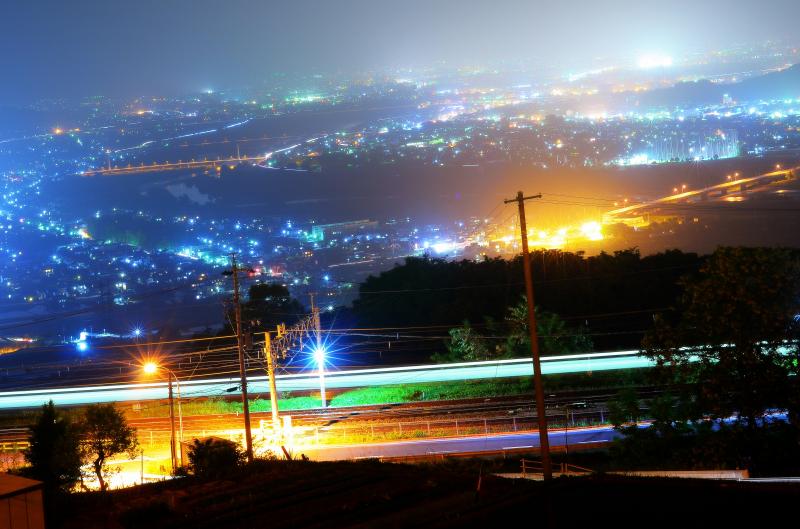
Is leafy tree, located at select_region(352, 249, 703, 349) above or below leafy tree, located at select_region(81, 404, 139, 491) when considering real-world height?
above

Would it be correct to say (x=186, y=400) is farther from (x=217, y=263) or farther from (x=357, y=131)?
(x=357, y=131)

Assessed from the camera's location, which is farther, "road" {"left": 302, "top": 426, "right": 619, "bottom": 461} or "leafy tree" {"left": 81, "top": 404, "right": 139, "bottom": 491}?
"road" {"left": 302, "top": 426, "right": 619, "bottom": 461}

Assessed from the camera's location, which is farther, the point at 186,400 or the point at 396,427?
the point at 186,400

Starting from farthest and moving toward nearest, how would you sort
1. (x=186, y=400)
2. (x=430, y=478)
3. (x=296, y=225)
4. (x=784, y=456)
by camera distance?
(x=296, y=225)
(x=186, y=400)
(x=784, y=456)
(x=430, y=478)

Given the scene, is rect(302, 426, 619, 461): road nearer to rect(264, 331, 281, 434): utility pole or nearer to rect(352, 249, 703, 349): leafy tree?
rect(264, 331, 281, 434): utility pole

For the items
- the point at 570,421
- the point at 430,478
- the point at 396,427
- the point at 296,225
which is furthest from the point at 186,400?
the point at 296,225

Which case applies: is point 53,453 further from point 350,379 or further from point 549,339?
point 549,339

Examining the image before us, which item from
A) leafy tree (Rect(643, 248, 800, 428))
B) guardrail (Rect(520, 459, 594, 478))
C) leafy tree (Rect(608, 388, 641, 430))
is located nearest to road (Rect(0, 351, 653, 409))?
guardrail (Rect(520, 459, 594, 478))
